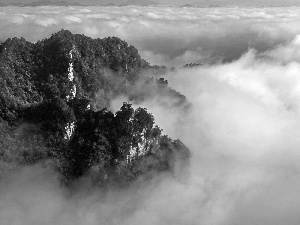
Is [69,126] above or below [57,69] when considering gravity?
below

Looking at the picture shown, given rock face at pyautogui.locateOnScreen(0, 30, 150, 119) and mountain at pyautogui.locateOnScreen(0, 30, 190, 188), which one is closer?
mountain at pyautogui.locateOnScreen(0, 30, 190, 188)

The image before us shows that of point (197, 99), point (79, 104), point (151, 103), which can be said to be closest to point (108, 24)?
point (197, 99)

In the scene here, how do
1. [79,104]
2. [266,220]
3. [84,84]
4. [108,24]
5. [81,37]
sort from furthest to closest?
[108,24]
[81,37]
[84,84]
[79,104]
[266,220]

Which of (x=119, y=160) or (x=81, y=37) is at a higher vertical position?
(x=81, y=37)

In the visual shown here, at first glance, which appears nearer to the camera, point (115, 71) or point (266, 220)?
point (266, 220)

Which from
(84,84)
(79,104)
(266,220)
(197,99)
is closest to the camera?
(266,220)

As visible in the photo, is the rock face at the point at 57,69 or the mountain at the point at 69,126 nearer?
the mountain at the point at 69,126

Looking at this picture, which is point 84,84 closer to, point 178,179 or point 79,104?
point 79,104

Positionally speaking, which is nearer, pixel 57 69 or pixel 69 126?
pixel 69 126
